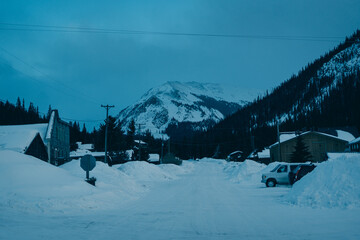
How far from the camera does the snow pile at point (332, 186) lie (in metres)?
11.5

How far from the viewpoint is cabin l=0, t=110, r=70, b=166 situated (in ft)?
107

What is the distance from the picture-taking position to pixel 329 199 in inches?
461

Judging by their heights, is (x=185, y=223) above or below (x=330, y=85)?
below

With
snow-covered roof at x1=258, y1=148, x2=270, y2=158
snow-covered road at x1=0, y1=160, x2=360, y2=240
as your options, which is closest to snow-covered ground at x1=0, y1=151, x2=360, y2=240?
snow-covered road at x1=0, y1=160, x2=360, y2=240

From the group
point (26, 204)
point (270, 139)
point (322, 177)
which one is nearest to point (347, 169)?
point (322, 177)

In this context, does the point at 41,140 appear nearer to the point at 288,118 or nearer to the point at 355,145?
the point at 355,145

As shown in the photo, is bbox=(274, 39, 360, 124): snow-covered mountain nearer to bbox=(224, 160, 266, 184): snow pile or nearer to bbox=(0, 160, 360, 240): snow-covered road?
bbox=(224, 160, 266, 184): snow pile

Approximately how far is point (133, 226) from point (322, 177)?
8676mm

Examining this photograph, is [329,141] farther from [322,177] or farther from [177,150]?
[177,150]

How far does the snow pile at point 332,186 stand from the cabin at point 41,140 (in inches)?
1109

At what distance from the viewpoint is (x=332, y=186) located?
40.4 ft

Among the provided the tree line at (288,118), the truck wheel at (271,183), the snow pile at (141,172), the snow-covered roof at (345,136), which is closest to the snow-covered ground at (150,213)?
the truck wheel at (271,183)

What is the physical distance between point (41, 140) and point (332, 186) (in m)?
33.4

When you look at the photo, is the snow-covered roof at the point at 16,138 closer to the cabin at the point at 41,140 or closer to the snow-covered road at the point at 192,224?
the cabin at the point at 41,140
